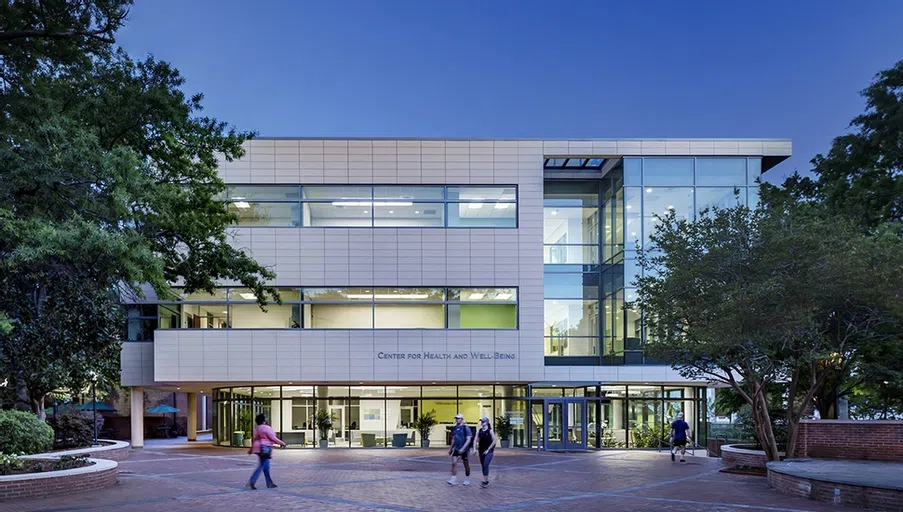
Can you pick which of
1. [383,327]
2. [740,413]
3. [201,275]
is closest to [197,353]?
[383,327]

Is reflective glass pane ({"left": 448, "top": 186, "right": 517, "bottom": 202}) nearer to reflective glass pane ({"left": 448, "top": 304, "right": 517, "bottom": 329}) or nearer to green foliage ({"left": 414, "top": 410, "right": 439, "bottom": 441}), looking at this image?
reflective glass pane ({"left": 448, "top": 304, "right": 517, "bottom": 329})

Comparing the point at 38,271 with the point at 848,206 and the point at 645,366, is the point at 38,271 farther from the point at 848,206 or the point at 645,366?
the point at 645,366

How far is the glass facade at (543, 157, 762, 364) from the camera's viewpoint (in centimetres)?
3281

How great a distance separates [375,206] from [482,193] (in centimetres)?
442

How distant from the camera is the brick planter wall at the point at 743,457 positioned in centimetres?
2128

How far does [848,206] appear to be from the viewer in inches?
924

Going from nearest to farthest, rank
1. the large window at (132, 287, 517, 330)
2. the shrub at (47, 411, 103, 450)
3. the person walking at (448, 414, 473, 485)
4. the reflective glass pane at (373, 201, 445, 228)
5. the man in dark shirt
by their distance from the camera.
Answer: the person walking at (448, 414, 473, 485), the man in dark shirt, the shrub at (47, 411, 103, 450), the large window at (132, 287, 517, 330), the reflective glass pane at (373, 201, 445, 228)

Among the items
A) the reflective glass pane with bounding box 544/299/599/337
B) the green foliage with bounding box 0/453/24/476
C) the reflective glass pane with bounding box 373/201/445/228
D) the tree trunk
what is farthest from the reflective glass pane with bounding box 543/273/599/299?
the green foliage with bounding box 0/453/24/476

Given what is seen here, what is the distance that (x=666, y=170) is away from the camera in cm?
3325

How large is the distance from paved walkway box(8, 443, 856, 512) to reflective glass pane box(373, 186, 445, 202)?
36.7ft

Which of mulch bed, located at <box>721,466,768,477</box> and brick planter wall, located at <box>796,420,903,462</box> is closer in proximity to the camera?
mulch bed, located at <box>721,466,768,477</box>

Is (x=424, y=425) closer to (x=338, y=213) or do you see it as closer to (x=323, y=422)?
(x=323, y=422)

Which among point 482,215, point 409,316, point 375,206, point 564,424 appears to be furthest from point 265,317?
point 564,424

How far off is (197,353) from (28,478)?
56.5ft
